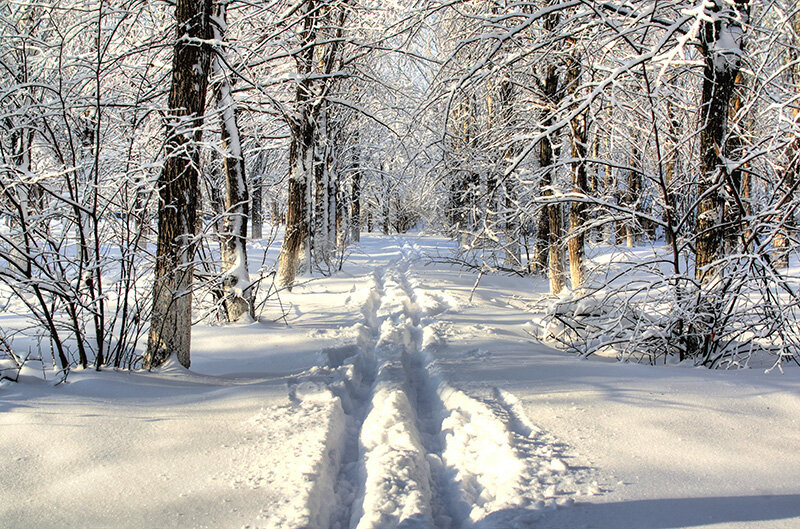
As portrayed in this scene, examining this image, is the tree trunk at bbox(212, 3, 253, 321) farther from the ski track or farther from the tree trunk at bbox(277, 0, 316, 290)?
the ski track

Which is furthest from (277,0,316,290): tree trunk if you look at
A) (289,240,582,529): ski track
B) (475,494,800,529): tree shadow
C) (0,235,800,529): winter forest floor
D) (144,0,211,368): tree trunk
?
(475,494,800,529): tree shadow

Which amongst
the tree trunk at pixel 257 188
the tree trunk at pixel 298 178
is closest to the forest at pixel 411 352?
the tree trunk at pixel 298 178

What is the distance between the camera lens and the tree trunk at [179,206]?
15.6ft

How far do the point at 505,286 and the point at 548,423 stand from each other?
8.76 metres

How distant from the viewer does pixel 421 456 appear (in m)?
3.18

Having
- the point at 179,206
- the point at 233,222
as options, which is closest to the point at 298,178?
the point at 233,222

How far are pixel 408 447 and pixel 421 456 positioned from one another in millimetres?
115

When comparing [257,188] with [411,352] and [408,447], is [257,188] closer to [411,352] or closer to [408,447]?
[411,352]

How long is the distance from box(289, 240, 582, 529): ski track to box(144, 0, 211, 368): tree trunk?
1332mm

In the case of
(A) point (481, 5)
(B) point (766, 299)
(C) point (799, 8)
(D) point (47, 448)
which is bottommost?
(D) point (47, 448)

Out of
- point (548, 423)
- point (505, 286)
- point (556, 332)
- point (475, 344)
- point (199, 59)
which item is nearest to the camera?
point (548, 423)

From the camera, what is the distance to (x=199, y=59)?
15.9 ft

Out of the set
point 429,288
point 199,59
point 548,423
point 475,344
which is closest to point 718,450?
point 548,423

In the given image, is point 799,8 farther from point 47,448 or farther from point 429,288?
point 429,288
